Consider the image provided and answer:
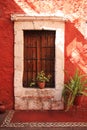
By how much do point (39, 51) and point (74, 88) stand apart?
5.16 feet

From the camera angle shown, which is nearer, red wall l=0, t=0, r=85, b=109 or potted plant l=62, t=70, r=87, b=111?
potted plant l=62, t=70, r=87, b=111

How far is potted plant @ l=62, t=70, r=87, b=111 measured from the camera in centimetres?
821

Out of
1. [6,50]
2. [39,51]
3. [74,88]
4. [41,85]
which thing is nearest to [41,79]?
[41,85]

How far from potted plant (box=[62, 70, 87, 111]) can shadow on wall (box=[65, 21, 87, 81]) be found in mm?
361

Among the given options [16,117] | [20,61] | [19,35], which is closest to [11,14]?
[19,35]

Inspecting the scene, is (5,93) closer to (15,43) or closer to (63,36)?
(15,43)

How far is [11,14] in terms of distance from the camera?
840 centimetres

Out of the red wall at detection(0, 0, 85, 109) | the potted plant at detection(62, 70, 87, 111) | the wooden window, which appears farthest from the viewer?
the wooden window

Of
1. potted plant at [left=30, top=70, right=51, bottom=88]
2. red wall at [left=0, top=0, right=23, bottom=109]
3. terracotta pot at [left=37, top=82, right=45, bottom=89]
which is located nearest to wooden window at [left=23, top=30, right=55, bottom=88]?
potted plant at [left=30, top=70, right=51, bottom=88]

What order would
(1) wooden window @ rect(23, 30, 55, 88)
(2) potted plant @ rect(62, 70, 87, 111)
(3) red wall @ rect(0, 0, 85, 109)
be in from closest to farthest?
(2) potted plant @ rect(62, 70, 87, 111) < (3) red wall @ rect(0, 0, 85, 109) < (1) wooden window @ rect(23, 30, 55, 88)

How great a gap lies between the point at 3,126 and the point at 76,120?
192 centimetres

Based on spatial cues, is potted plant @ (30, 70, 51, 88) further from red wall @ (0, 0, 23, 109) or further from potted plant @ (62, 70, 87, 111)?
red wall @ (0, 0, 23, 109)

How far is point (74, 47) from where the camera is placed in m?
8.51

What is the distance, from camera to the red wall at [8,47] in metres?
8.44
